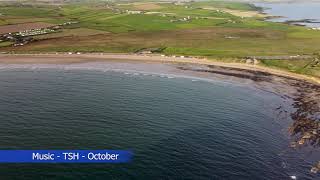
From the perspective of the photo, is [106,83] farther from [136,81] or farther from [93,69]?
[93,69]

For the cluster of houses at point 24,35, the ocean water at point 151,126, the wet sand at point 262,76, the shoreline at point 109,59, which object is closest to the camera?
the ocean water at point 151,126

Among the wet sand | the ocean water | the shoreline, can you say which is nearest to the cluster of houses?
the shoreline

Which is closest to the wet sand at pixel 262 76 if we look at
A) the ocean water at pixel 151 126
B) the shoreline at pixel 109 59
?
the shoreline at pixel 109 59

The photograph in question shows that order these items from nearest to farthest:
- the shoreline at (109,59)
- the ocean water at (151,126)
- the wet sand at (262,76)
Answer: the ocean water at (151,126) < the wet sand at (262,76) < the shoreline at (109,59)

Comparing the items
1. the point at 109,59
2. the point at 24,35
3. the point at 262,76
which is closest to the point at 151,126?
the point at 262,76

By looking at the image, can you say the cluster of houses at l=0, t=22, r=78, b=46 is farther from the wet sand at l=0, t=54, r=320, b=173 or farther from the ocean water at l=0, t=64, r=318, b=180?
the ocean water at l=0, t=64, r=318, b=180

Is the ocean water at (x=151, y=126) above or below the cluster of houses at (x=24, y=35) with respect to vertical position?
below

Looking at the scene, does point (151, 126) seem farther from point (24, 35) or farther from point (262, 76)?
point (24, 35)

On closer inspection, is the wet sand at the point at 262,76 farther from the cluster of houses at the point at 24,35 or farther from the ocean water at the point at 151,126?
the cluster of houses at the point at 24,35

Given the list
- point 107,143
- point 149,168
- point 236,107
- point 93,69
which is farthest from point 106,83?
point 149,168
